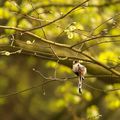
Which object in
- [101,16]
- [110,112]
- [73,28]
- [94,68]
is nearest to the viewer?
[73,28]

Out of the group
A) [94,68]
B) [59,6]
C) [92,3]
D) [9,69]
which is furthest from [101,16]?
[9,69]

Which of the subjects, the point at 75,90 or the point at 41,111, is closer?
the point at 75,90

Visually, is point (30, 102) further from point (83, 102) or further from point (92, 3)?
point (92, 3)

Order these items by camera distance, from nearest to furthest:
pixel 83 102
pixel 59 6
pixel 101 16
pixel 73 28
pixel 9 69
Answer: pixel 73 28 → pixel 59 6 → pixel 101 16 → pixel 83 102 → pixel 9 69

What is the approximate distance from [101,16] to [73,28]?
3.15 m

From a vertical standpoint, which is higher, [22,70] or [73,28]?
[73,28]

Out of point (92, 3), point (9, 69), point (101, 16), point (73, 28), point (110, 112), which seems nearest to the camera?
point (73, 28)

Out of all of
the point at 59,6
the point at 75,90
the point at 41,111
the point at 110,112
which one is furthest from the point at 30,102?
the point at 59,6

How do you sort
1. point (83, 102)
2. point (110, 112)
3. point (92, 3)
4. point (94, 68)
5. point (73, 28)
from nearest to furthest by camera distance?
point (73, 28) < point (94, 68) < point (92, 3) < point (83, 102) < point (110, 112)

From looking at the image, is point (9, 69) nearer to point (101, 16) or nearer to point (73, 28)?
point (101, 16)

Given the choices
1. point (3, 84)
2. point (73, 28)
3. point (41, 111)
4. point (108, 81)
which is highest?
point (73, 28)

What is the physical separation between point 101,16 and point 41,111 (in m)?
4.63

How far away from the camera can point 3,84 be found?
10.4 m

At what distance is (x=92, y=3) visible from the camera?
20.6ft
